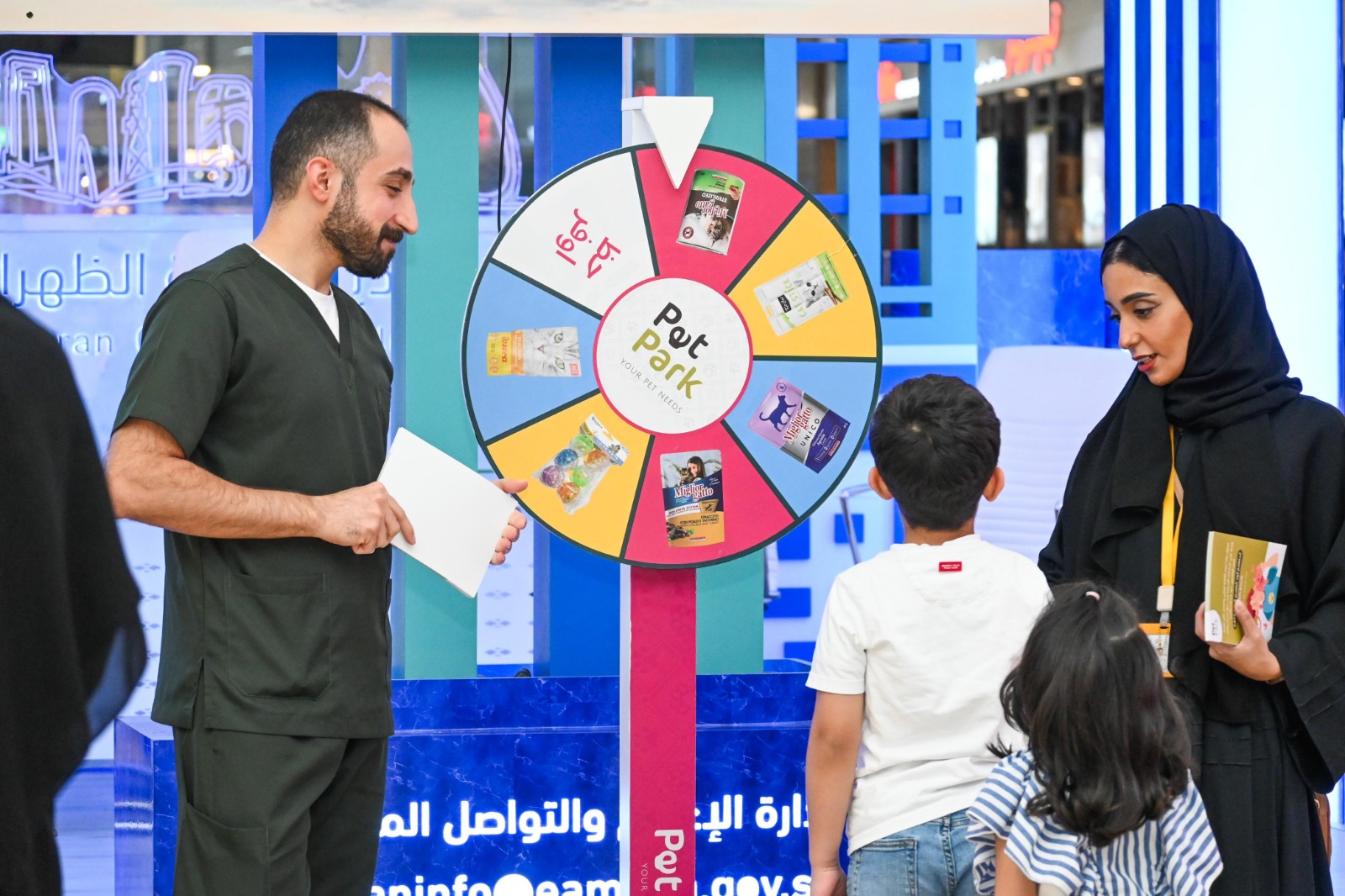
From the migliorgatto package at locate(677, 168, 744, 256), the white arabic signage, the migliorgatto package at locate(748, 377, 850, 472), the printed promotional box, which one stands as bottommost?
the printed promotional box

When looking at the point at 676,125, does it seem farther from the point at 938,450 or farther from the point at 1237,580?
the point at 1237,580

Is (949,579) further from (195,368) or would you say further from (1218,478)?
(195,368)

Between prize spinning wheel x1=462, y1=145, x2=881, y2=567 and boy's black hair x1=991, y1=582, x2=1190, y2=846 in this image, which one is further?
prize spinning wheel x1=462, y1=145, x2=881, y2=567

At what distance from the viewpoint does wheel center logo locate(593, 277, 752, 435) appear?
7.41 ft

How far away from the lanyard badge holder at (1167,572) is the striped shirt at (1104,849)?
37 centimetres

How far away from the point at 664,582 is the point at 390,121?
Answer: 34.1 inches

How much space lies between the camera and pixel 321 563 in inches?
75.6

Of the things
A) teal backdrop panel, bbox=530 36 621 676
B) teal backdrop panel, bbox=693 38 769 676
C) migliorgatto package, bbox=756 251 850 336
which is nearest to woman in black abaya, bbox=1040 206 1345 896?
migliorgatto package, bbox=756 251 850 336

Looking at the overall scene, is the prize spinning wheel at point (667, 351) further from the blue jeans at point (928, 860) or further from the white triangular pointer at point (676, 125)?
the blue jeans at point (928, 860)

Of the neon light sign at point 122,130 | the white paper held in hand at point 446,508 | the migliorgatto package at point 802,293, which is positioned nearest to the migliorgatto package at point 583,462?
the white paper held in hand at point 446,508

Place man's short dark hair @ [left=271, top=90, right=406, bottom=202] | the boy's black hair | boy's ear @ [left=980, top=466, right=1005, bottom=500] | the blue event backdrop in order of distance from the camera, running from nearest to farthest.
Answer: the boy's black hair, boy's ear @ [left=980, top=466, right=1005, bottom=500], man's short dark hair @ [left=271, top=90, right=406, bottom=202], the blue event backdrop

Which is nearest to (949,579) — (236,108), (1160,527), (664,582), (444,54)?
(1160,527)

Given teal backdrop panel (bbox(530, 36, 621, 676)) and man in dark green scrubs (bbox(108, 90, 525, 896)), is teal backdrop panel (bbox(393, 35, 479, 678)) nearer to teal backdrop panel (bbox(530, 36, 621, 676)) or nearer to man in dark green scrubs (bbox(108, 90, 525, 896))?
teal backdrop panel (bbox(530, 36, 621, 676))

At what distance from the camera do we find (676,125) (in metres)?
2.23
